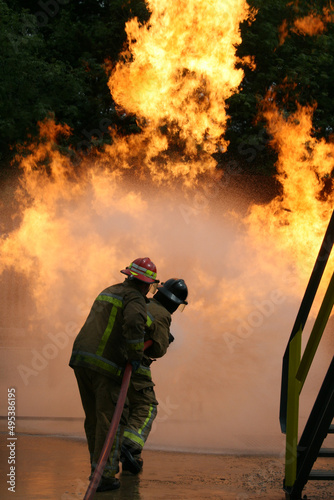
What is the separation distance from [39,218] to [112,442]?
7.96m

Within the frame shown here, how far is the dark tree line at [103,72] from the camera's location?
14.7 metres

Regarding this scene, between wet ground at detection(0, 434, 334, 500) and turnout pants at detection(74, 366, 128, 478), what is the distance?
19cm

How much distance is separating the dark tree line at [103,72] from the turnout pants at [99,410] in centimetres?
1044

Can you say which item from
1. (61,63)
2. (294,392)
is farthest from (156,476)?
(61,63)

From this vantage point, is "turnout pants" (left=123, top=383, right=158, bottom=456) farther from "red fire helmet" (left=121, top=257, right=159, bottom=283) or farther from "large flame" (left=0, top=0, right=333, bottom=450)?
"large flame" (left=0, top=0, right=333, bottom=450)

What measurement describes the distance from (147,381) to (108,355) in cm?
103

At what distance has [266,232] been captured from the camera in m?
12.1

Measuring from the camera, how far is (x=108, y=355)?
4.73 m

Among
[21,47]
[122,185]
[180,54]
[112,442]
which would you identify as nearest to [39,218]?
[122,185]

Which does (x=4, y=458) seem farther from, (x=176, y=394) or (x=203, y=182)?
(x=203, y=182)

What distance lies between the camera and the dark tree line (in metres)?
14.7

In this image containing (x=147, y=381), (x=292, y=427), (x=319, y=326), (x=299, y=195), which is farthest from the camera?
(x=299, y=195)

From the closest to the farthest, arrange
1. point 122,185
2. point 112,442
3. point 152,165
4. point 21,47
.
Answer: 1. point 112,442
2. point 122,185
3. point 152,165
4. point 21,47

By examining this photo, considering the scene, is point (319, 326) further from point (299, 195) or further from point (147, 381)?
point (299, 195)
